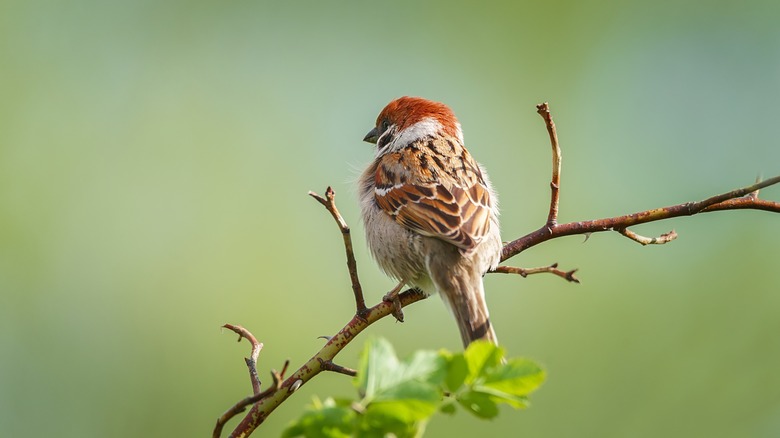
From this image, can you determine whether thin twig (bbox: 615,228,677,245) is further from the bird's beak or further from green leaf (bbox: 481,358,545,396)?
the bird's beak

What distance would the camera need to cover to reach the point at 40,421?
9383 millimetres

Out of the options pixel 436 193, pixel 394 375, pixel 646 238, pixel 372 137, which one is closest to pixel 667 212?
pixel 646 238

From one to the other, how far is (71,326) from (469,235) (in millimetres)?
7680

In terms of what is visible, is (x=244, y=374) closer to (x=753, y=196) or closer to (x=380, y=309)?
(x=380, y=309)

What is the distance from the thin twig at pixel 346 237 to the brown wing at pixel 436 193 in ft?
3.67

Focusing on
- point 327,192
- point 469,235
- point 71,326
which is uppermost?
point 327,192

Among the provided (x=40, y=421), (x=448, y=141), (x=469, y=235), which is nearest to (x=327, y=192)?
(x=469, y=235)

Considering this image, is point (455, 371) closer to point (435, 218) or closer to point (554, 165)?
point (554, 165)

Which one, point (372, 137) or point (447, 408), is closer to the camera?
point (447, 408)

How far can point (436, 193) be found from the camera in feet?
14.8

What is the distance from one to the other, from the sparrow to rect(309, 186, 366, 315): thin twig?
0.69 metres

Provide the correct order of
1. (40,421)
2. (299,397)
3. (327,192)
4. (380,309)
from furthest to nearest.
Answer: (40,421) → (299,397) → (380,309) → (327,192)

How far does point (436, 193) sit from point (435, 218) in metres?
0.33

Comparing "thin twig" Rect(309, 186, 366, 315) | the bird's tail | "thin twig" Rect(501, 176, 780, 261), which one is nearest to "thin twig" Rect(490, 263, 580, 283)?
"thin twig" Rect(501, 176, 780, 261)
